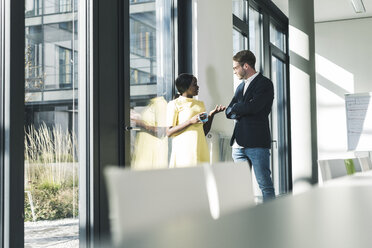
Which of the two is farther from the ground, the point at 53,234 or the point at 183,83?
the point at 183,83

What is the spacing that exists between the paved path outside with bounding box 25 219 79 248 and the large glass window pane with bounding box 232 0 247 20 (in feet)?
12.8

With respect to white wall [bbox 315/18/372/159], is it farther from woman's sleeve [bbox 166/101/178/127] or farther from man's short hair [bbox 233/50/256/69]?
woman's sleeve [bbox 166/101/178/127]

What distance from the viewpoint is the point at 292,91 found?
19.2ft

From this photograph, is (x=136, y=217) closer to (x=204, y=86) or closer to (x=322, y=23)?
(x=204, y=86)

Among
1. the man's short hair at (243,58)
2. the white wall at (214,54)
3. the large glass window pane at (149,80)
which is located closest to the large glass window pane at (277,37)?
the white wall at (214,54)

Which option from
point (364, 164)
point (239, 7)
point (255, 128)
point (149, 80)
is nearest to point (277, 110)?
point (239, 7)

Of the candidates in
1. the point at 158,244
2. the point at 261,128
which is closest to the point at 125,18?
the point at 261,128

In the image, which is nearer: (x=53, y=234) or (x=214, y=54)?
(x=53, y=234)

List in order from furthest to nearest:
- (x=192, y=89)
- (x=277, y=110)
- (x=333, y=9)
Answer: (x=333, y=9)
(x=277, y=110)
(x=192, y=89)

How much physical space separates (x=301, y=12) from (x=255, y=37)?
4.72 feet

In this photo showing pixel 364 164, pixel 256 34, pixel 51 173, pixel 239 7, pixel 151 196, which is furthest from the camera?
pixel 256 34

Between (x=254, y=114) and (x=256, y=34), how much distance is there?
3657 mm

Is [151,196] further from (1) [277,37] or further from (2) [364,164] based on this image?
(1) [277,37]

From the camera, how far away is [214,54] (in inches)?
201
